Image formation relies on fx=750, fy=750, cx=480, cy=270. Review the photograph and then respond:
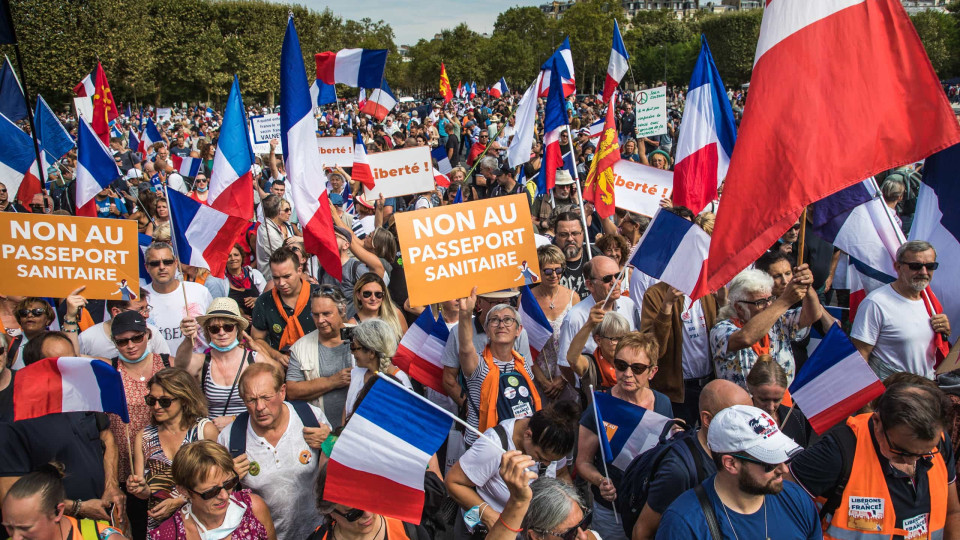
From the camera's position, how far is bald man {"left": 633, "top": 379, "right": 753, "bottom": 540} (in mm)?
3209

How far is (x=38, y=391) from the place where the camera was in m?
3.99

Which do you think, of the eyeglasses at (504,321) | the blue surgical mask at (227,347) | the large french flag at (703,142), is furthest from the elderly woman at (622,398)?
the large french flag at (703,142)

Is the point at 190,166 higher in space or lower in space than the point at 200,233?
lower

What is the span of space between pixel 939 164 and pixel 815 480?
→ 88.3 inches

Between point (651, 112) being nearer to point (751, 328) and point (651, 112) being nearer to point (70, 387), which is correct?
point (751, 328)

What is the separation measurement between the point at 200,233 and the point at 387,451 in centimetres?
367

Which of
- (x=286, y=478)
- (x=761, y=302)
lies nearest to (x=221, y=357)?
(x=286, y=478)

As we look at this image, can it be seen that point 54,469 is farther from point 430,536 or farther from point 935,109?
point 935,109

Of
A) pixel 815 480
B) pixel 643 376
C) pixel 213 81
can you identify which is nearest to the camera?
pixel 815 480

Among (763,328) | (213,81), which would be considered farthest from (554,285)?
(213,81)

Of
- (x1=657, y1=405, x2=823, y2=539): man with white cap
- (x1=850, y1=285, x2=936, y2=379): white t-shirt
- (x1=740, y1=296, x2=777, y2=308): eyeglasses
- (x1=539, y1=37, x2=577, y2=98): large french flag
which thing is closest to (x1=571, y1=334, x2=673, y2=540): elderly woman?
(x1=657, y1=405, x2=823, y2=539): man with white cap

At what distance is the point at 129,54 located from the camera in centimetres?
4066

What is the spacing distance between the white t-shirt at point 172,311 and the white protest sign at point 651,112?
8869 millimetres

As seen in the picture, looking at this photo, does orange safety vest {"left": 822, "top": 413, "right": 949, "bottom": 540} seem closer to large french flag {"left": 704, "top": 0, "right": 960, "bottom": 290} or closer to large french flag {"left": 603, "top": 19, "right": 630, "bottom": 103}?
large french flag {"left": 704, "top": 0, "right": 960, "bottom": 290}
